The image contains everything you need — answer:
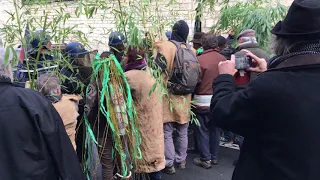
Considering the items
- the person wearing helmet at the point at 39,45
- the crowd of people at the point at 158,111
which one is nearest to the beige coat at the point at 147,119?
the crowd of people at the point at 158,111

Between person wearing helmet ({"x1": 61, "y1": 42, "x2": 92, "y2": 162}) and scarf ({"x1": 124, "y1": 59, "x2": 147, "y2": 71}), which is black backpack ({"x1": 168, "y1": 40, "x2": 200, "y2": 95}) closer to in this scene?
scarf ({"x1": 124, "y1": 59, "x2": 147, "y2": 71})

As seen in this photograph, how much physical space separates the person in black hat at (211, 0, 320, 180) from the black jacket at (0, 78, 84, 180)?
107 cm

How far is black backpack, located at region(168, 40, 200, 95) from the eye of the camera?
365 cm

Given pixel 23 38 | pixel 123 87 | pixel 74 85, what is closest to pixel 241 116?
pixel 123 87

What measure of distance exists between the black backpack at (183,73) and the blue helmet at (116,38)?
884 millimetres

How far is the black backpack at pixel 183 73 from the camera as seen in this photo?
12.0 ft

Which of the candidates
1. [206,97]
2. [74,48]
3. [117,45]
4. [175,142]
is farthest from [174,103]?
[74,48]

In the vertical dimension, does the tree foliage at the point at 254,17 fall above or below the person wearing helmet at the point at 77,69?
above

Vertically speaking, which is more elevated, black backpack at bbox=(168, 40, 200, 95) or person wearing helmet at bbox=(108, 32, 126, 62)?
person wearing helmet at bbox=(108, 32, 126, 62)

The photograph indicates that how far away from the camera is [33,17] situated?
2.37m

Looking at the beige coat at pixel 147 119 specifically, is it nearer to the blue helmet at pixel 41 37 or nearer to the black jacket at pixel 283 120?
the blue helmet at pixel 41 37

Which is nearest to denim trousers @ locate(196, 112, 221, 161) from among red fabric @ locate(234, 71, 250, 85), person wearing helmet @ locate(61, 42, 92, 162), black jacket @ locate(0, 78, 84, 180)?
person wearing helmet @ locate(61, 42, 92, 162)

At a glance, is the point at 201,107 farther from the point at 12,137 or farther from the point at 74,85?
the point at 12,137

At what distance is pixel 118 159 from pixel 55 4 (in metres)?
1.58
